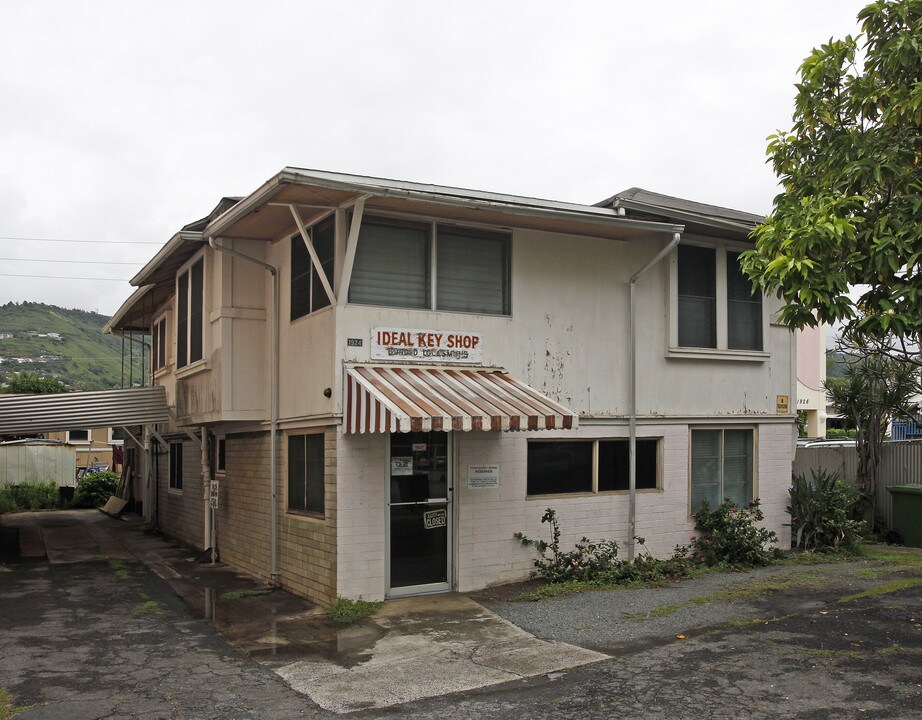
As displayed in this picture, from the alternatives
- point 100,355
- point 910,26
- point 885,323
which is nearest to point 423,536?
point 885,323

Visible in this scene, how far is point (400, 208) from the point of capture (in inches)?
409

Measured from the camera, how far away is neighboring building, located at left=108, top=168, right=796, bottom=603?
1004cm

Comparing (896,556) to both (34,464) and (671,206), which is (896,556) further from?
(34,464)

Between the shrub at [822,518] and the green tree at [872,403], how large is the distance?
247 cm

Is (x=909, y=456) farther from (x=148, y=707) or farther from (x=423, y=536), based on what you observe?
(x=148, y=707)

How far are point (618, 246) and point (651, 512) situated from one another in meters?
3.69

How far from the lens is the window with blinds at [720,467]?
42.0 ft

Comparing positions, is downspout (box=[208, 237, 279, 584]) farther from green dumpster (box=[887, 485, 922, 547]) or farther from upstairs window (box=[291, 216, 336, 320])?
green dumpster (box=[887, 485, 922, 547])

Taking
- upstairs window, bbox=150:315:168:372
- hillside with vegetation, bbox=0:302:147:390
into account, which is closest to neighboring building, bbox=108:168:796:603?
upstairs window, bbox=150:315:168:372

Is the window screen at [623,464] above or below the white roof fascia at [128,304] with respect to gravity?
below

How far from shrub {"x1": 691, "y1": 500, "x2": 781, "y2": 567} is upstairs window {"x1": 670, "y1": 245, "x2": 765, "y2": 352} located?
7.84 ft

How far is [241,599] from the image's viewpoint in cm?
1091

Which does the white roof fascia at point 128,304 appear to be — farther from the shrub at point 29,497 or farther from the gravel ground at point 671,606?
the gravel ground at point 671,606

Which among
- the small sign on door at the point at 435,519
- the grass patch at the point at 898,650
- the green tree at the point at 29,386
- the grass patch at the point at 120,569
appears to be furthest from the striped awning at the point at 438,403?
the green tree at the point at 29,386
